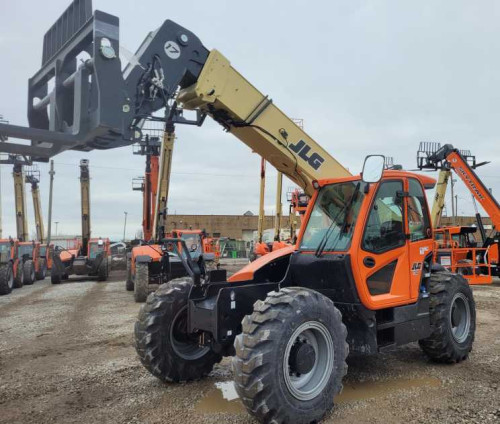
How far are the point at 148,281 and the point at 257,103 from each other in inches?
287

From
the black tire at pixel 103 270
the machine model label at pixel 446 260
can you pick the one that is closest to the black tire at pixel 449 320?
the machine model label at pixel 446 260

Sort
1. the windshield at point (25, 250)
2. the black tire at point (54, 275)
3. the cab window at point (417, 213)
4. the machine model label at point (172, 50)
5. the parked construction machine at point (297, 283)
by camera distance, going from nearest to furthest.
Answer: the parked construction machine at point (297, 283), the cab window at point (417, 213), the machine model label at point (172, 50), the windshield at point (25, 250), the black tire at point (54, 275)

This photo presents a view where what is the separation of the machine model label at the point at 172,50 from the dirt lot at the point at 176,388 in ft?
13.9

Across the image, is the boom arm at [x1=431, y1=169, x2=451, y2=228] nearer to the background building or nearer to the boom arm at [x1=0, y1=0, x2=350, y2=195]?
the boom arm at [x1=0, y1=0, x2=350, y2=195]

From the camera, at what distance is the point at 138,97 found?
6203 millimetres

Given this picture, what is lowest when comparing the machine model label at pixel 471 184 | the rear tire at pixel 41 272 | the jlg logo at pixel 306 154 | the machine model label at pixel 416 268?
the rear tire at pixel 41 272

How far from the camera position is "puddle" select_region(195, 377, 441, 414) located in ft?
14.6

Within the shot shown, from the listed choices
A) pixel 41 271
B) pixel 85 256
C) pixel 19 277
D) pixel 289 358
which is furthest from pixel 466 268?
pixel 41 271

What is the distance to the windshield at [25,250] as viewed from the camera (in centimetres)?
1884

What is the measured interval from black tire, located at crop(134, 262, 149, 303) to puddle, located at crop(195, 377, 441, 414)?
738cm

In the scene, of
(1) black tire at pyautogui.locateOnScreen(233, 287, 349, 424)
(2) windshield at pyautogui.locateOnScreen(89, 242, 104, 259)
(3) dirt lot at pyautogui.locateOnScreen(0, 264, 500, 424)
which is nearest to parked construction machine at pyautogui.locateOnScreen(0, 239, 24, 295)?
(2) windshield at pyautogui.locateOnScreen(89, 242, 104, 259)

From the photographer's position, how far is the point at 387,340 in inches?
198

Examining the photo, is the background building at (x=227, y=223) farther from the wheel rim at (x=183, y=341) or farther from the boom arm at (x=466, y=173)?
the wheel rim at (x=183, y=341)

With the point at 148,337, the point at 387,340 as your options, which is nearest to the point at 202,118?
the point at 148,337
